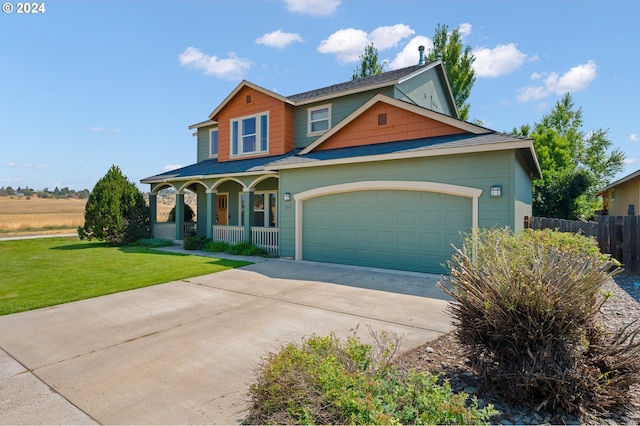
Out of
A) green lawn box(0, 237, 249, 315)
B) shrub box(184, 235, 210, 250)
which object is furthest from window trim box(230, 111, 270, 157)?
green lawn box(0, 237, 249, 315)

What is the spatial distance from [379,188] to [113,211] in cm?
1343

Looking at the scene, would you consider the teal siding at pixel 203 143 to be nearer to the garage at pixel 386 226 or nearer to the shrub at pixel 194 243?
the shrub at pixel 194 243

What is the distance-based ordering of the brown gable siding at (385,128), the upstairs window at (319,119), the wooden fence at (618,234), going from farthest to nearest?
the upstairs window at (319,119) < the brown gable siding at (385,128) < the wooden fence at (618,234)

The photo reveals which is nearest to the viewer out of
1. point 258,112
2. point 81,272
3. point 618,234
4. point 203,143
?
point 81,272

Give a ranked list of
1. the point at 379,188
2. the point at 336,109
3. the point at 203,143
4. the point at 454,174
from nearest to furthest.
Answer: the point at 454,174, the point at 379,188, the point at 336,109, the point at 203,143

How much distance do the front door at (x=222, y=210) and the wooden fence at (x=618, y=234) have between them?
585 inches

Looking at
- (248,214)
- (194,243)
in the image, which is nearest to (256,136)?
(248,214)

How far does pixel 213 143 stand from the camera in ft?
63.4

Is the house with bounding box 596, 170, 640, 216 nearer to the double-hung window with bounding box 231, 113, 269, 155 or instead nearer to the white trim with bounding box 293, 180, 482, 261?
the white trim with bounding box 293, 180, 482, 261

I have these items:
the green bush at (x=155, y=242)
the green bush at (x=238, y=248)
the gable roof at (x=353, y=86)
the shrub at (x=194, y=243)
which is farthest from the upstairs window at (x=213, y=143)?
the green bush at (x=238, y=248)

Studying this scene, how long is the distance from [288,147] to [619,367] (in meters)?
13.8

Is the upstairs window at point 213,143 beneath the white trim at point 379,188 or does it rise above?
above

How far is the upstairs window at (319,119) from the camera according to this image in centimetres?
1479

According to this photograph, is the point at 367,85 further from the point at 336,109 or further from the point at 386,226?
the point at 386,226
